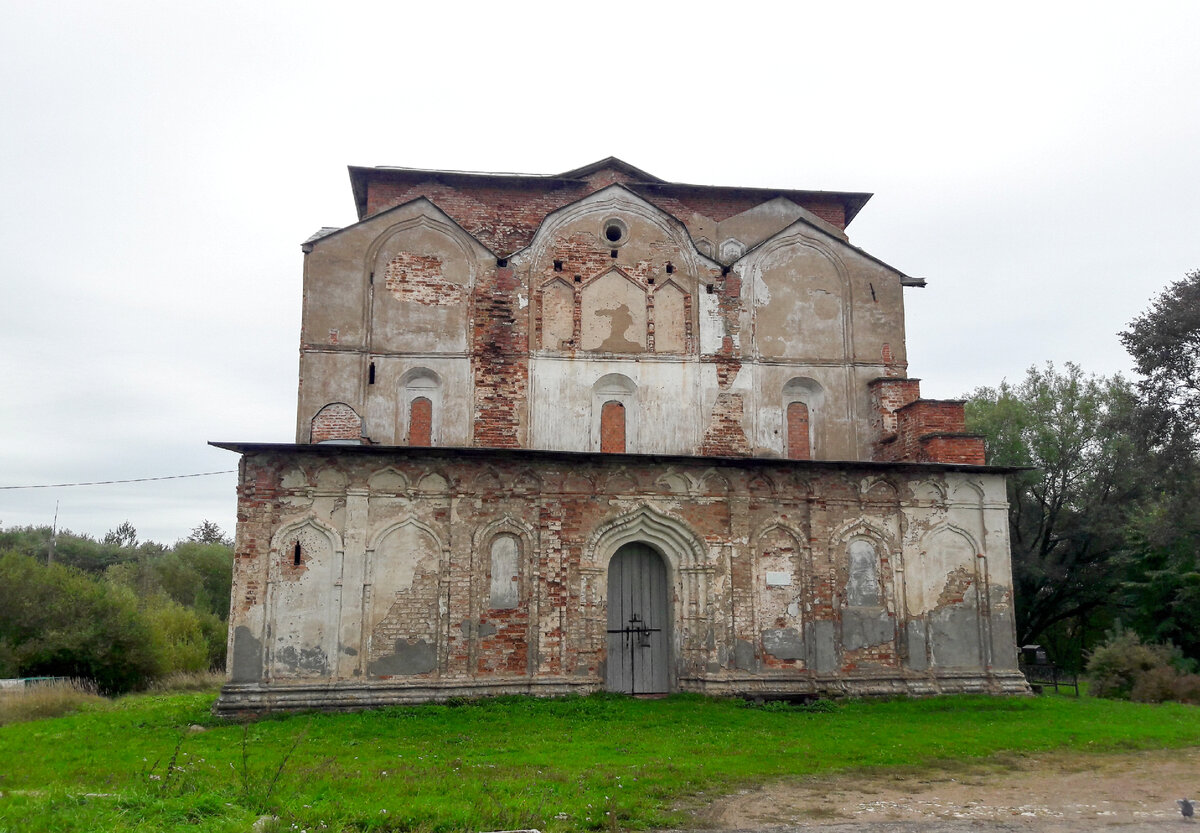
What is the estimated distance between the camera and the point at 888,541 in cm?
1727

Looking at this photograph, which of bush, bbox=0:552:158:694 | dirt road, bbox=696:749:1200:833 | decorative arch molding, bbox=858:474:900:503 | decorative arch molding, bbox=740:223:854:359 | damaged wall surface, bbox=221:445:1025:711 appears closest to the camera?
dirt road, bbox=696:749:1200:833

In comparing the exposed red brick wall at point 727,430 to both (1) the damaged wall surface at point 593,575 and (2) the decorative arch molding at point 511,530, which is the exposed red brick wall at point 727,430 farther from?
(2) the decorative arch molding at point 511,530

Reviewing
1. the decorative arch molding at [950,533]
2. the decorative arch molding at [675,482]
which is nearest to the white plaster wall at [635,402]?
the decorative arch molding at [675,482]

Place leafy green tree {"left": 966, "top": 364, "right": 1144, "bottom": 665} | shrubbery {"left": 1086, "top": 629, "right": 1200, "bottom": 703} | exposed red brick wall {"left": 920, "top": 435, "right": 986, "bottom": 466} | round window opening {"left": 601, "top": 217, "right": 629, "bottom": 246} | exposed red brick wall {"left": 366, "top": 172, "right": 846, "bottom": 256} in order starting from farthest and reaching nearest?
leafy green tree {"left": 966, "top": 364, "right": 1144, "bottom": 665}, exposed red brick wall {"left": 366, "top": 172, "right": 846, "bottom": 256}, round window opening {"left": 601, "top": 217, "right": 629, "bottom": 246}, shrubbery {"left": 1086, "top": 629, "right": 1200, "bottom": 703}, exposed red brick wall {"left": 920, "top": 435, "right": 986, "bottom": 466}

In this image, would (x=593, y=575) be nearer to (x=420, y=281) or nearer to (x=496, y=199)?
(x=420, y=281)

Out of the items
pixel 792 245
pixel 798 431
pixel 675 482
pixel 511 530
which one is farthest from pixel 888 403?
pixel 511 530

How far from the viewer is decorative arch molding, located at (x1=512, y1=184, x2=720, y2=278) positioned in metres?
19.9

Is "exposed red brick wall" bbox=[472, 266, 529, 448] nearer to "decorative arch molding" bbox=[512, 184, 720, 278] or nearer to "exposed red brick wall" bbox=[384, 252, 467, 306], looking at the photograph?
"exposed red brick wall" bbox=[384, 252, 467, 306]

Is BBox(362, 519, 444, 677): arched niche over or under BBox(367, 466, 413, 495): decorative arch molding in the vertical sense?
under

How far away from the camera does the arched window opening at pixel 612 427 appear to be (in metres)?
19.5

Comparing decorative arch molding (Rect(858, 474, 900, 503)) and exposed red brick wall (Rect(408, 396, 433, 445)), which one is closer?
decorative arch molding (Rect(858, 474, 900, 503))

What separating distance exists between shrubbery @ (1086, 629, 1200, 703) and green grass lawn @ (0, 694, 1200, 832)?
3.06 metres

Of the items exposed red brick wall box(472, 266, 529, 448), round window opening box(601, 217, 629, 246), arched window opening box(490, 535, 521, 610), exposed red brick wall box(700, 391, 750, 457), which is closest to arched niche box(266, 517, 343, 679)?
arched window opening box(490, 535, 521, 610)

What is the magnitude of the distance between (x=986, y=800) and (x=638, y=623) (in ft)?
26.5
